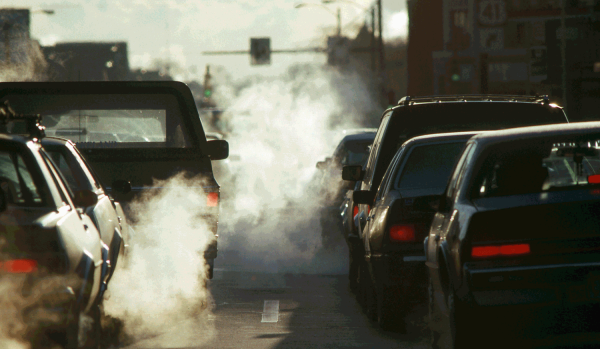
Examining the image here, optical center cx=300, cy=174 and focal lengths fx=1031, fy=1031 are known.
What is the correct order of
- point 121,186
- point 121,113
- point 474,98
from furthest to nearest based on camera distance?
point 121,113
point 474,98
point 121,186

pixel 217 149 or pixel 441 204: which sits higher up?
pixel 217 149

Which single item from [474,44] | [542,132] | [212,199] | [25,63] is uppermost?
[474,44]

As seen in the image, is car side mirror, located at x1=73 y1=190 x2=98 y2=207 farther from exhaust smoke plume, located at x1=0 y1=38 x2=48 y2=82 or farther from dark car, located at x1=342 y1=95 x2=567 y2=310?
exhaust smoke plume, located at x1=0 y1=38 x2=48 y2=82

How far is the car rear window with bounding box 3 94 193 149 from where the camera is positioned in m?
10.6

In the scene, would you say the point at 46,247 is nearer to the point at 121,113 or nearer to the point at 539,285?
the point at 539,285

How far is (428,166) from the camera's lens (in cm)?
823

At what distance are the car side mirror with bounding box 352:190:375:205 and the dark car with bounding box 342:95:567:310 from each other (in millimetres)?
53

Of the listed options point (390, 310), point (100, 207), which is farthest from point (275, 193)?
point (100, 207)

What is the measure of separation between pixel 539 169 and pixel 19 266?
277cm

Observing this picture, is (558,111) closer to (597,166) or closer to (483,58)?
(597,166)

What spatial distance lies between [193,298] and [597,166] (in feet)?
12.7

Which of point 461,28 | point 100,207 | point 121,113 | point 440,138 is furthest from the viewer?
point 461,28

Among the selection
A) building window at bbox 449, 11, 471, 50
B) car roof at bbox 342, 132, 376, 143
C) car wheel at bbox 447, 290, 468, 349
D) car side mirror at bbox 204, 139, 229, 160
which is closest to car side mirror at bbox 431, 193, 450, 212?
car wheel at bbox 447, 290, 468, 349

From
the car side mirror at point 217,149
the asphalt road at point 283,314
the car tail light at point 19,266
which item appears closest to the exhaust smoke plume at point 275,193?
the asphalt road at point 283,314
